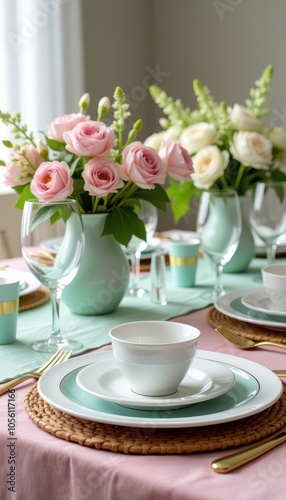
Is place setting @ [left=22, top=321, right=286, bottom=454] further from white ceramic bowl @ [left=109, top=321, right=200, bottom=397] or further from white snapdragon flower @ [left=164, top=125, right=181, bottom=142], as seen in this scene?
white snapdragon flower @ [left=164, top=125, right=181, bottom=142]

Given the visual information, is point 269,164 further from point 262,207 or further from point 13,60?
point 13,60

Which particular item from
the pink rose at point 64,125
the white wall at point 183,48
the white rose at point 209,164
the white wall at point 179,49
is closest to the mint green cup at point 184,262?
the white rose at point 209,164

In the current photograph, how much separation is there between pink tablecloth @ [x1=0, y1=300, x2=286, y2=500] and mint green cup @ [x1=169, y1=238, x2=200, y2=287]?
2.51 feet

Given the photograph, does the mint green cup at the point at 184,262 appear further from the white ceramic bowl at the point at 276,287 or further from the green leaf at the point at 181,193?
the white ceramic bowl at the point at 276,287

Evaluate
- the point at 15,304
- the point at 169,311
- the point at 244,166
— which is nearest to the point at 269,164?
the point at 244,166

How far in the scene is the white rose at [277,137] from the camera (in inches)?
66.6

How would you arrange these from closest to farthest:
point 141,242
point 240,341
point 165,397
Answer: point 165,397, point 240,341, point 141,242

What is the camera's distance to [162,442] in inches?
27.0

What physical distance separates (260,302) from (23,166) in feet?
1.57

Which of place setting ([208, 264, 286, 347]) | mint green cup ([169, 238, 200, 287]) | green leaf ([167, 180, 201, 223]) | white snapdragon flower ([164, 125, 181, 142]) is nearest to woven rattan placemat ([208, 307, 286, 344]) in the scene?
place setting ([208, 264, 286, 347])

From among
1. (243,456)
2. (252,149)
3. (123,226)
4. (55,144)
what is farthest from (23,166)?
(243,456)

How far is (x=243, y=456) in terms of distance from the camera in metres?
0.66

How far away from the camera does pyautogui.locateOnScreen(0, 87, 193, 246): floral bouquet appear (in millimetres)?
1169

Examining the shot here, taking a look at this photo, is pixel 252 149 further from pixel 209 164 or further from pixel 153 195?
pixel 153 195
